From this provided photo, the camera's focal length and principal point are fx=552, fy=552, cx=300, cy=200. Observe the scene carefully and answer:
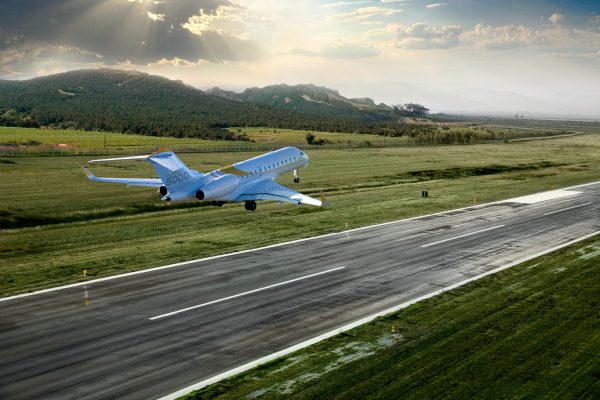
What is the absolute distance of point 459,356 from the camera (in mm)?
17891

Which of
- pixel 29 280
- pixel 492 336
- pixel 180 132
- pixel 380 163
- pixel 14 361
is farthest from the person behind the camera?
pixel 180 132

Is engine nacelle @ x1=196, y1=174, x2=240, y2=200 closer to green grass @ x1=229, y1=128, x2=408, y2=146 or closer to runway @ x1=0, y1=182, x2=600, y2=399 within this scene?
runway @ x1=0, y1=182, x2=600, y2=399

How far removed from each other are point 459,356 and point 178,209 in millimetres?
34728

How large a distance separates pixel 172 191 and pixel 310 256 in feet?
39.3

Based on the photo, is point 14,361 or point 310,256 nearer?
point 14,361

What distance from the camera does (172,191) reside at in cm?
3797

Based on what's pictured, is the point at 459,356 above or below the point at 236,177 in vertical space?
below

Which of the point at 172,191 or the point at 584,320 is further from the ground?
the point at 172,191

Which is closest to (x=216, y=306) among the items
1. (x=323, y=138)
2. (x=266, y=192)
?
(x=266, y=192)

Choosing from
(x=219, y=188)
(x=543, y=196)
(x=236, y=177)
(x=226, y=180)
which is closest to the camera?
(x=219, y=188)

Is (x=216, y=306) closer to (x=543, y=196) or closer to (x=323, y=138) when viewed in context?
(x=543, y=196)

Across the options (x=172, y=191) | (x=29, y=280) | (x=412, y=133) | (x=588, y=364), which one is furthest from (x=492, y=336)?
(x=412, y=133)

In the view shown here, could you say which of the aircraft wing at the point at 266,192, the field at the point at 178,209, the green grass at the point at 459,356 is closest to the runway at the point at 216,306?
the green grass at the point at 459,356

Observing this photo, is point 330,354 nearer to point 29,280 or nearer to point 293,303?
point 293,303
